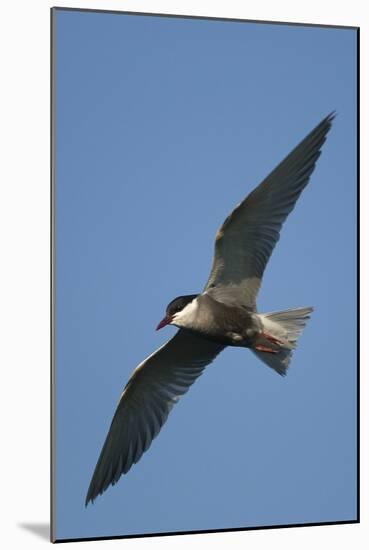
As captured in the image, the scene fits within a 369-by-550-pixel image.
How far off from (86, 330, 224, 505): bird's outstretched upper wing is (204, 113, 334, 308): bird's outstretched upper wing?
0.89 ft

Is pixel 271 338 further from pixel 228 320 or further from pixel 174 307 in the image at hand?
pixel 174 307

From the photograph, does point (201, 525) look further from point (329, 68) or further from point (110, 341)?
point (329, 68)

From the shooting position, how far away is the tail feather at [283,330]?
4852 mm

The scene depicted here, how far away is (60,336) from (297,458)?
1094 millimetres

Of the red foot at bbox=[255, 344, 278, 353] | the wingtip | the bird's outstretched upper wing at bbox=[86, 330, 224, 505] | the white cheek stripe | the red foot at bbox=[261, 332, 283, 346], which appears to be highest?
the wingtip

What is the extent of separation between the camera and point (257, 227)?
475cm

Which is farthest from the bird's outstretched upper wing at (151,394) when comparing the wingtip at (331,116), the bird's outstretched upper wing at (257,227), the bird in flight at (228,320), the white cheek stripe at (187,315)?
the wingtip at (331,116)

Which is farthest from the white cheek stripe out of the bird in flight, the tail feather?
Answer: the tail feather

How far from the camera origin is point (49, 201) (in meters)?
4.52

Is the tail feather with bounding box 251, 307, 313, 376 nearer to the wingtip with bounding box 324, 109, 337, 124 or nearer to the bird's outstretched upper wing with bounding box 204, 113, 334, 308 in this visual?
the bird's outstretched upper wing with bounding box 204, 113, 334, 308

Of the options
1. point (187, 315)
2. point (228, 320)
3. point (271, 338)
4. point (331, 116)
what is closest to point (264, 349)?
point (271, 338)

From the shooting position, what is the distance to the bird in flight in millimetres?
4695

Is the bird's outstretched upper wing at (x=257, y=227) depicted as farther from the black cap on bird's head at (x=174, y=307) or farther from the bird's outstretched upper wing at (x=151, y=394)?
the bird's outstretched upper wing at (x=151, y=394)

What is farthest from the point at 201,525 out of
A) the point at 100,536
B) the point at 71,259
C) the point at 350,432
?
the point at 71,259
